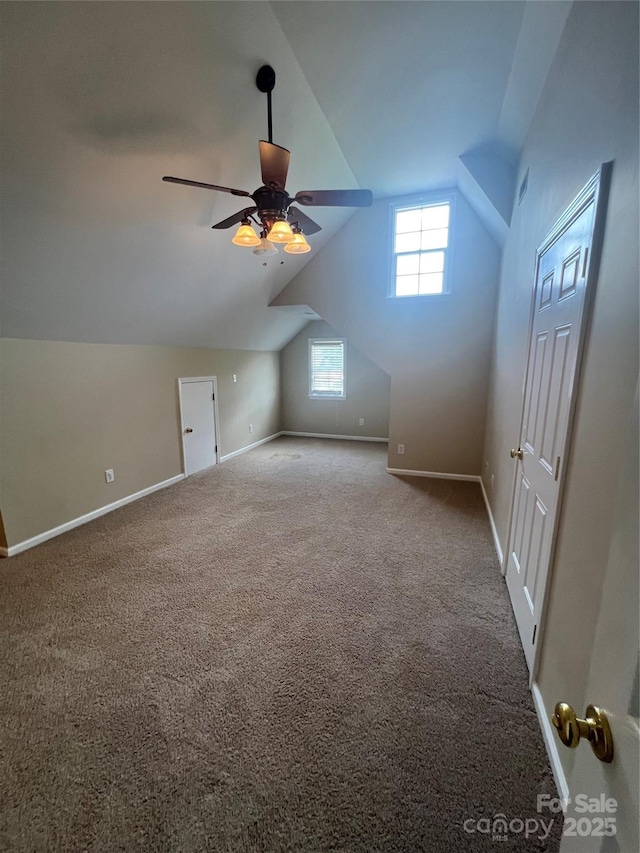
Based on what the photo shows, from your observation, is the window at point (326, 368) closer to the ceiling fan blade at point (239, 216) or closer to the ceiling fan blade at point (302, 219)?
the ceiling fan blade at point (302, 219)

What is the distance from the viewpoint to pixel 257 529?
3154 millimetres

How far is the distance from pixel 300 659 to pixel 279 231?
7.72 ft

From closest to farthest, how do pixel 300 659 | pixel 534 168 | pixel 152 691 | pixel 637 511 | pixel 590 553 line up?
1. pixel 637 511
2. pixel 590 553
3. pixel 152 691
4. pixel 300 659
5. pixel 534 168

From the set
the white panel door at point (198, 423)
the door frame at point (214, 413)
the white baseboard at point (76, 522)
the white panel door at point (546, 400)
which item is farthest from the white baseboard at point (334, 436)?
the white panel door at point (546, 400)

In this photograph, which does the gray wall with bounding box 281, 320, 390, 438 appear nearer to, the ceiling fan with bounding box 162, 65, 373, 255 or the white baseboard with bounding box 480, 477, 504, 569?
the white baseboard with bounding box 480, 477, 504, 569

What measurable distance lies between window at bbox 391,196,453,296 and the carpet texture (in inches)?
122

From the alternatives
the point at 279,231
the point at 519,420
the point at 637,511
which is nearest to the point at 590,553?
the point at 637,511

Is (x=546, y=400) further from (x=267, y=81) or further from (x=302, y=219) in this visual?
(x=267, y=81)

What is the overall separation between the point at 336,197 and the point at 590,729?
2448mm

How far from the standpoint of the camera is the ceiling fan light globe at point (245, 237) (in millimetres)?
2115

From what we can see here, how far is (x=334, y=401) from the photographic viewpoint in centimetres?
661

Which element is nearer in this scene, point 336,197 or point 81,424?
point 336,197

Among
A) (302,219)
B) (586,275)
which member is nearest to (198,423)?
(302,219)

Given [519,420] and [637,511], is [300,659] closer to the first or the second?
[637,511]
